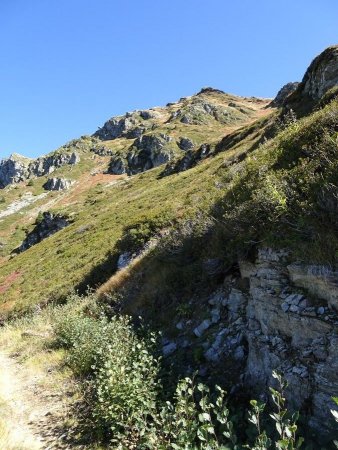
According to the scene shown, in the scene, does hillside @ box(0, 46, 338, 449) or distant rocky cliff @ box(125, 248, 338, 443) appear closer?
distant rocky cliff @ box(125, 248, 338, 443)

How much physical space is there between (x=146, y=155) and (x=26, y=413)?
12139 centimetres

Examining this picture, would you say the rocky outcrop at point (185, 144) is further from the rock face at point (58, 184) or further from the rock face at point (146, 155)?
the rock face at point (58, 184)

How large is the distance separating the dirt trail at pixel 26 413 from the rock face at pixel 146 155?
107m

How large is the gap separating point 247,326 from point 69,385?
4.71 meters

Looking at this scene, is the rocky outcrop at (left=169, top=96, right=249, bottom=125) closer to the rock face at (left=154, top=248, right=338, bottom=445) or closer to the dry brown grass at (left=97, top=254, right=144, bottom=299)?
the dry brown grass at (left=97, top=254, right=144, bottom=299)

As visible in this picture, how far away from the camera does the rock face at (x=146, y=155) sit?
387 ft

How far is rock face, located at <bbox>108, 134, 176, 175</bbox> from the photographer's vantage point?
118m

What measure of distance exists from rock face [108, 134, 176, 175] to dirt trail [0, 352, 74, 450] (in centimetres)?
10699

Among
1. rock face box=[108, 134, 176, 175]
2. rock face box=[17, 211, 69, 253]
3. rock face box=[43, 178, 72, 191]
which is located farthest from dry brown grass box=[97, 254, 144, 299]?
rock face box=[43, 178, 72, 191]

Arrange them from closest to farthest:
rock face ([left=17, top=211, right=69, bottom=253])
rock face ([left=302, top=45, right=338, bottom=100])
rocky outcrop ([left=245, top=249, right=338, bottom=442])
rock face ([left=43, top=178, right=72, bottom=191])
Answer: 1. rocky outcrop ([left=245, top=249, right=338, bottom=442])
2. rock face ([left=302, top=45, right=338, bottom=100])
3. rock face ([left=17, top=211, right=69, bottom=253])
4. rock face ([left=43, top=178, right=72, bottom=191])

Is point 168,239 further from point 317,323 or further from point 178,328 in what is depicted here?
point 317,323

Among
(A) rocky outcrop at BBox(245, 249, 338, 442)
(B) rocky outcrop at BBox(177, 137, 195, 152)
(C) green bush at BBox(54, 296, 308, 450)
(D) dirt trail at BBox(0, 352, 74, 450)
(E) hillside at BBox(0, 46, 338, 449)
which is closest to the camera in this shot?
(C) green bush at BBox(54, 296, 308, 450)

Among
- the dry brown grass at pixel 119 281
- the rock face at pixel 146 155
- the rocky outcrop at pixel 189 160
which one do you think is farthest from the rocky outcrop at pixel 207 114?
the dry brown grass at pixel 119 281

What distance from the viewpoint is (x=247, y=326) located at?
6.90 m
